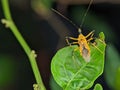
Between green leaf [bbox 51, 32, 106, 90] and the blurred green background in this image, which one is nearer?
green leaf [bbox 51, 32, 106, 90]

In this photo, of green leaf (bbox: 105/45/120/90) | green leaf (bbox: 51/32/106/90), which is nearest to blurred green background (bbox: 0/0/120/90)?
green leaf (bbox: 105/45/120/90)

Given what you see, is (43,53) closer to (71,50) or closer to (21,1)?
(21,1)

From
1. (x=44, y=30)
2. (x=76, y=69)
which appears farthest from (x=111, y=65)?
(x=44, y=30)

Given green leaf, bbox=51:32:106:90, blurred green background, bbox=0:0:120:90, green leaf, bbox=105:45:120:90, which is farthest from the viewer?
blurred green background, bbox=0:0:120:90

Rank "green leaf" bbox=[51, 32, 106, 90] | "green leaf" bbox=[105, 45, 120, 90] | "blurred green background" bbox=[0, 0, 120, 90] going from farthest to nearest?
"blurred green background" bbox=[0, 0, 120, 90], "green leaf" bbox=[105, 45, 120, 90], "green leaf" bbox=[51, 32, 106, 90]

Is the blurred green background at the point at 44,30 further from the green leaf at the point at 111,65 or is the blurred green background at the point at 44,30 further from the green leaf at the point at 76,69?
the green leaf at the point at 76,69

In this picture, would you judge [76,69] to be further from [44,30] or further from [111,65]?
[44,30]

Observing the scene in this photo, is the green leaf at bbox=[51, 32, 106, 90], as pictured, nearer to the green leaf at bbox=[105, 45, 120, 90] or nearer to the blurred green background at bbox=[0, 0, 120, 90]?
the green leaf at bbox=[105, 45, 120, 90]

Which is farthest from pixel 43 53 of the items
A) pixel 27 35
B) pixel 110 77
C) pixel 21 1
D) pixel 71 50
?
pixel 71 50
